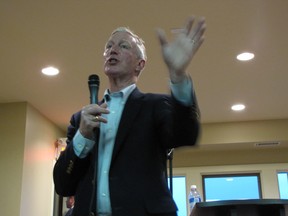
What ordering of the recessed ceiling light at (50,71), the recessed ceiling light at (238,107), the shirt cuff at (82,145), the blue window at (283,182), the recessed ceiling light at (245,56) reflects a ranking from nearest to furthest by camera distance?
the shirt cuff at (82,145) < the recessed ceiling light at (245,56) < the recessed ceiling light at (50,71) < the recessed ceiling light at (238,107) < the blue window at (283,182)

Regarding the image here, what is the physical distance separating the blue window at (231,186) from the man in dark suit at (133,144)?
5.10 m

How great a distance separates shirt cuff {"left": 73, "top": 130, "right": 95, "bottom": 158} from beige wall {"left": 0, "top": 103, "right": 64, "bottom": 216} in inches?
150

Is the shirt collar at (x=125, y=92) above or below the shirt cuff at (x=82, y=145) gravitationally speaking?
above

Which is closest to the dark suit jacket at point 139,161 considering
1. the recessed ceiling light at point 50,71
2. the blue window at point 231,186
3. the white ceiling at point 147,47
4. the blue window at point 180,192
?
the white ceiling at point 147,47

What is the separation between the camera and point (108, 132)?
47.7 inches

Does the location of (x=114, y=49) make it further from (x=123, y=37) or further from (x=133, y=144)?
(x=133, y=144)

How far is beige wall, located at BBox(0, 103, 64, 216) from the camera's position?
188 inches

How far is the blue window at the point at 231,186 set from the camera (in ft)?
20.0

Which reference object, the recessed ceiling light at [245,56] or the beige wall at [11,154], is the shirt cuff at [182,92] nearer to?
the recessed ceiling light at [245,56]

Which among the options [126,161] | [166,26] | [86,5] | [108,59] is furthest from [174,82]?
[166,26]

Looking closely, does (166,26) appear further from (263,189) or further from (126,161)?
(263,189)

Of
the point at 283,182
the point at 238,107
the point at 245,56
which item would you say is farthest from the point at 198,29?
the point at 283,182

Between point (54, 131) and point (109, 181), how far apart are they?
4.90 metres

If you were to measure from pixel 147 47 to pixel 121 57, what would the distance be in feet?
8.04
